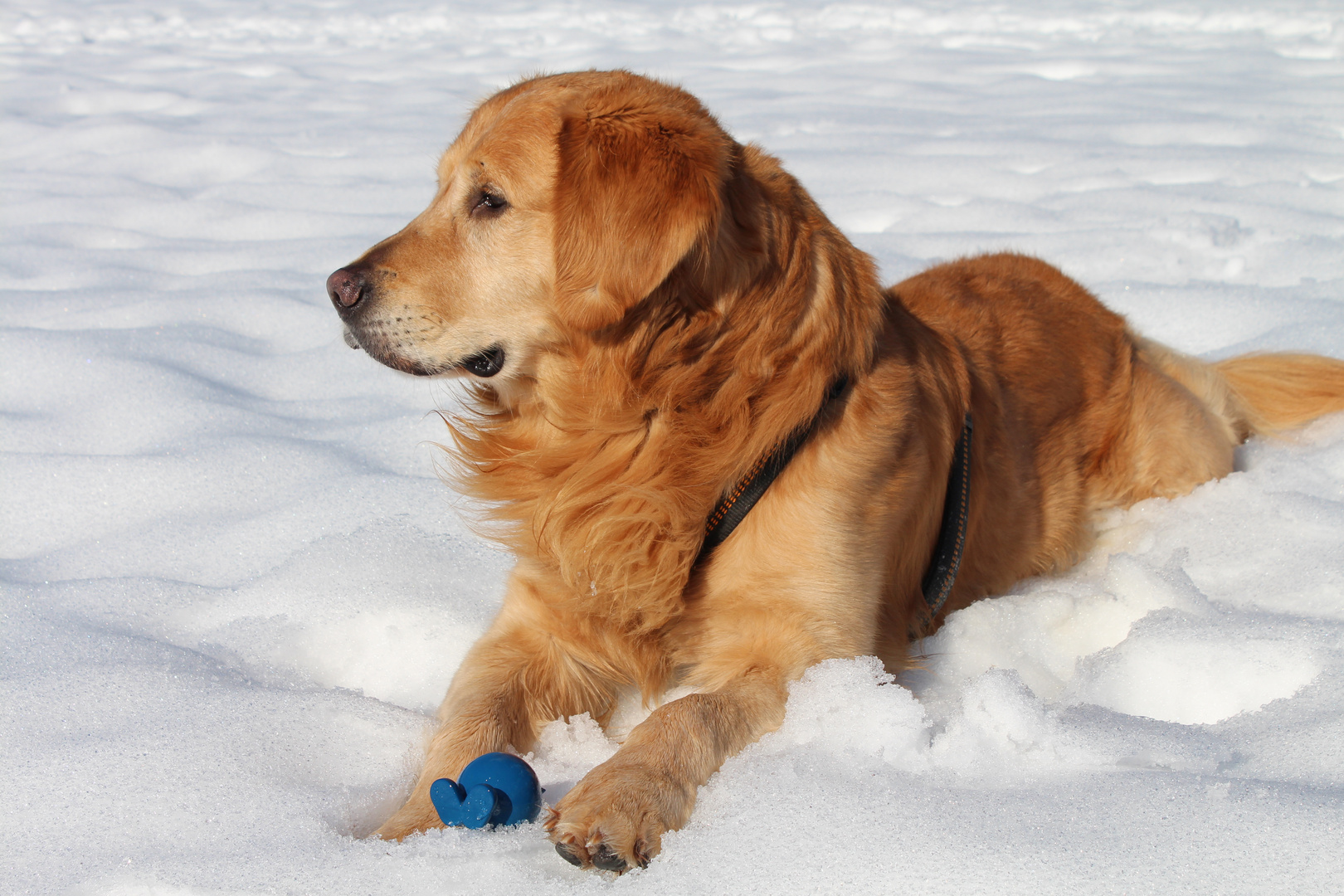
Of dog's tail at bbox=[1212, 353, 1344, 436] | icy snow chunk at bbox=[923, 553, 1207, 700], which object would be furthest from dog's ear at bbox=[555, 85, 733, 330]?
dog's tail at bbox=[1212, 353, 1344, 436]

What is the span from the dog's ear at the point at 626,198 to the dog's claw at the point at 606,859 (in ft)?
3.48

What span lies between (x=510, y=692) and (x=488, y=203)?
1.13 meters

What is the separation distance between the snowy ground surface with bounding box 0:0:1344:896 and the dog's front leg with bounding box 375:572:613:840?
0.09 metres

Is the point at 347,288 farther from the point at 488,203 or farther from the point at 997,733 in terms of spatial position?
the point at 997,733

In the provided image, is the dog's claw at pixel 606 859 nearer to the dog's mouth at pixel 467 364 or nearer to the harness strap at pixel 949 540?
the dog's mouth at pixel 467 364

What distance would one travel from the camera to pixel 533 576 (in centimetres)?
254

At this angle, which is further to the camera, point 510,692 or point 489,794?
point 510,692

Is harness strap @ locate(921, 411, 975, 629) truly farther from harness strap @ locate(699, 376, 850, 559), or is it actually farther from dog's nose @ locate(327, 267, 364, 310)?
dog's nose @ locate(327, 267, 364, 310)

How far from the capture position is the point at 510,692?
237 cm

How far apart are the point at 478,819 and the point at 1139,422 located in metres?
2.63

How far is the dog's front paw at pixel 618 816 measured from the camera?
5.72 ft

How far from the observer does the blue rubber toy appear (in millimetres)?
1874

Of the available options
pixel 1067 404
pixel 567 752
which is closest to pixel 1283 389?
pixel 1067 404

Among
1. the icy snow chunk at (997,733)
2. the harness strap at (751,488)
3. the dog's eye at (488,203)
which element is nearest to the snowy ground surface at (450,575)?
the icy snow chunk at (997,733)
